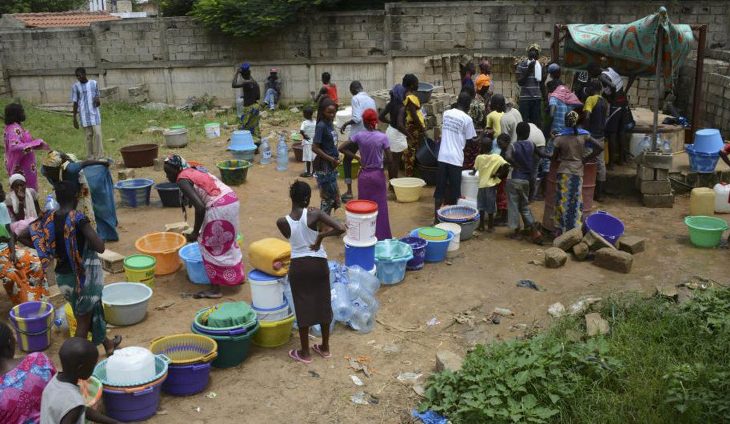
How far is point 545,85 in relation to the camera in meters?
11.2

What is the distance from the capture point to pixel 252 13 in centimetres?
1752

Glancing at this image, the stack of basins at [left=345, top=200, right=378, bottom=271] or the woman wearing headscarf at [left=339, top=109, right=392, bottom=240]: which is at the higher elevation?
the woman wearing headscarf at [left=339, top=109, right=392, bottom=240]

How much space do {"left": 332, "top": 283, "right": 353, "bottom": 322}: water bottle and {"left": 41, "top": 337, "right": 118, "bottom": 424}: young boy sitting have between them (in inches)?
109

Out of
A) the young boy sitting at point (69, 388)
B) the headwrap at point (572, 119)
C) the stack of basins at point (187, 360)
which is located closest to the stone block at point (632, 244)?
the headwrap at point (572, 119)

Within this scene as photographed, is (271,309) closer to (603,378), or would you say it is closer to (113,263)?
(113,263)

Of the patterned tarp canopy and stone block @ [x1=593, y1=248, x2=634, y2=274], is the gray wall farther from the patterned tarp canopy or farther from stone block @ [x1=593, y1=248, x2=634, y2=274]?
stone block @ [x1=593, y1=248, x2=634, y2=274]

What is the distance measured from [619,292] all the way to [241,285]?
382cm

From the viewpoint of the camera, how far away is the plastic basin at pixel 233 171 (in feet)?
34.8

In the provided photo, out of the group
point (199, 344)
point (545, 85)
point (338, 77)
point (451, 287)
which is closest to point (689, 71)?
point (545, 85)

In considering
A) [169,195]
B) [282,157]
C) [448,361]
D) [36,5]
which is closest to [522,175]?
A: [448,361]

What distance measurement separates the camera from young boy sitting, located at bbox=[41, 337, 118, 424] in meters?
3.49

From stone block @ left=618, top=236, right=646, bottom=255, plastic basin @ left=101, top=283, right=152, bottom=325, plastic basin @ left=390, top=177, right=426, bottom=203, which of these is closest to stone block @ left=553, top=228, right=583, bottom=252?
stone block @ left=618, top=236, right=646, bottom=255

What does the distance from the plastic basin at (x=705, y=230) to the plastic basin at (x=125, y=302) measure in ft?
20.3

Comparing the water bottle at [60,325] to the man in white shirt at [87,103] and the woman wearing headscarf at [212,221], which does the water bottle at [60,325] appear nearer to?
the woman wearing headscarf at [212,221]
